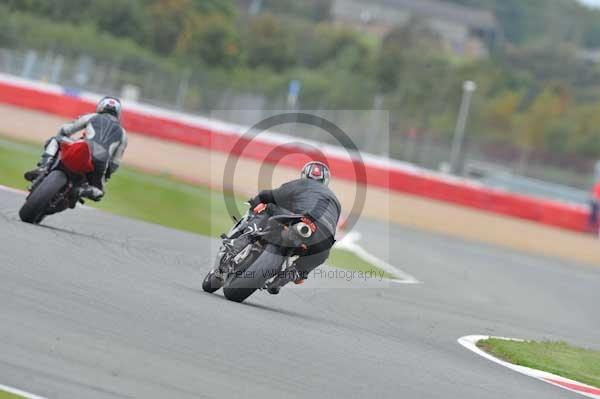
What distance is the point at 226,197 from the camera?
2394 cm

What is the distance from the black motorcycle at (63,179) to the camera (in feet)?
38.8

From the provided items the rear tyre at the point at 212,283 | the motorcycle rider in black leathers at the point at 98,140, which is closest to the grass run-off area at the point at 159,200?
the motorcycle rider in black leathers at the point at 98,140

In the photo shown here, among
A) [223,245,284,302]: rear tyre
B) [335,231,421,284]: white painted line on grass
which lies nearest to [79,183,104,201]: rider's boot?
[223,245,284,302]: rear tyre

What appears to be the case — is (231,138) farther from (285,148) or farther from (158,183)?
(158,183)

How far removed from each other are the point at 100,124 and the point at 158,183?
11447 millimetres

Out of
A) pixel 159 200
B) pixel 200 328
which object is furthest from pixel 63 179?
pixel 159 200

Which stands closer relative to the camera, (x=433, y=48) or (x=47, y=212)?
(x=47, y=212)

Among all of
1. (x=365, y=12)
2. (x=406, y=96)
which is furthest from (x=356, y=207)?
(x=365, y=12)

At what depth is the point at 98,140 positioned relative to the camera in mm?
12242

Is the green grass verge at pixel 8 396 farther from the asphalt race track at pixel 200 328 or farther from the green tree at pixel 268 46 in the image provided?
the green tree at pixel 268 46

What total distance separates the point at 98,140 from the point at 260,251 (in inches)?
119

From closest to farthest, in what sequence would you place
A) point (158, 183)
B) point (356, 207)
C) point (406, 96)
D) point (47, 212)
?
point (47, 212) < point (158, 183) < point (356, 207) < point (406, 96)

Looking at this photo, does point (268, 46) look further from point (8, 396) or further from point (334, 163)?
point (8, 396)

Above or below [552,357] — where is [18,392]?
above
